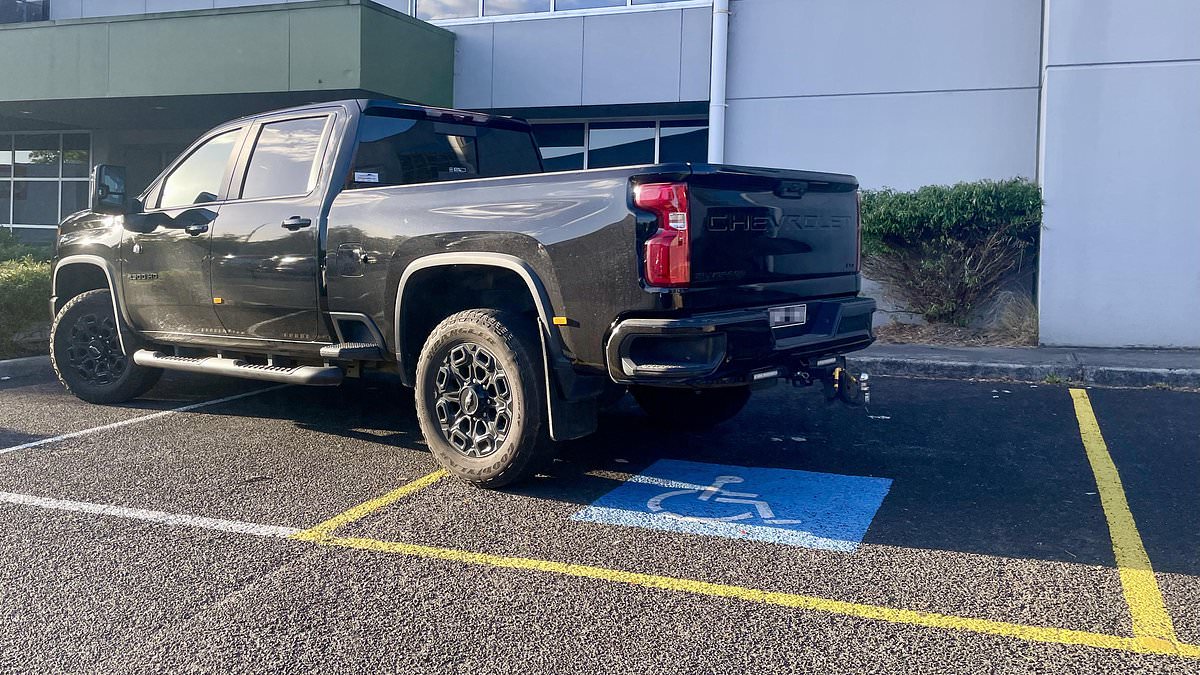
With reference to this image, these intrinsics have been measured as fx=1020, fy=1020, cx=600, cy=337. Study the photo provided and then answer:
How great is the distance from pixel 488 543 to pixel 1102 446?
397 cm

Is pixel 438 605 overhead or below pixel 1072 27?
below

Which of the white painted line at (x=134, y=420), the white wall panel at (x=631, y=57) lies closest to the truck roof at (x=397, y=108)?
the white painted line at (x=134, y=420)

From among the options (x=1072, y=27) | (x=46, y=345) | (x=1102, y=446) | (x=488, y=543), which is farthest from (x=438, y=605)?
(x=1072, y=27)

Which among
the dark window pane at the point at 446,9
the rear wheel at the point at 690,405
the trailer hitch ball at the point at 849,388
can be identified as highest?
the dark window pane at the point at 446,9

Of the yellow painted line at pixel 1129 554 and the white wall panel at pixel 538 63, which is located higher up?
the white wall panel at pixel 538 63

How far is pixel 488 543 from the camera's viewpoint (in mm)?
4352

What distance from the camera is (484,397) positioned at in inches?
202

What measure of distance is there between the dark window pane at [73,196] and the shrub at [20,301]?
10461 millimetres

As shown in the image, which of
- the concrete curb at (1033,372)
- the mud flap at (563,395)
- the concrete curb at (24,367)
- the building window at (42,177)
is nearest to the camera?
the mud flap at (563,395)

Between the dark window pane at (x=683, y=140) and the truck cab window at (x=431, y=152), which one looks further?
the dark window pane at (x=683, y=140)

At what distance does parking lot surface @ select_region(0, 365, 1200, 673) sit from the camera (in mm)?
3307

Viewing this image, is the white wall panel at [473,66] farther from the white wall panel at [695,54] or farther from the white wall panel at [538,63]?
the white wall panel at [695,54]

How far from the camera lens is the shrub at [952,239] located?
10.5 metres

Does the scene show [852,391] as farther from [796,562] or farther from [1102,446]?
[1102,446]
